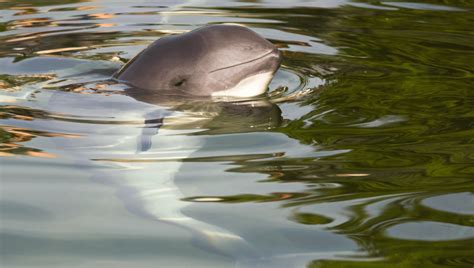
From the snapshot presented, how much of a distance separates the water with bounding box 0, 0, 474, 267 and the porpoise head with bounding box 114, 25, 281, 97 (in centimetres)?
18

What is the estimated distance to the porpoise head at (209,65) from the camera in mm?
5703

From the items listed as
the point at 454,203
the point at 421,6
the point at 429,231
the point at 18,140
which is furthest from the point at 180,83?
the point at 421,6

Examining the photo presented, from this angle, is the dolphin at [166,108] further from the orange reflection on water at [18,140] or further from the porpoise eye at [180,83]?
the orange reflection on water at [18,140]

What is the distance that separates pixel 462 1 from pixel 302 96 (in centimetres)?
353

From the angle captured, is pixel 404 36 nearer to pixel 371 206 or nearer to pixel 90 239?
pixel 371 206

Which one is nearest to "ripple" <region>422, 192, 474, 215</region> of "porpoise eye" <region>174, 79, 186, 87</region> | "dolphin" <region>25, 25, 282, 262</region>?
"dolphin" <region>25, 25, 282, 262</region>

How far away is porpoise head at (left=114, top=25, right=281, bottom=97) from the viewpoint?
5.70 meters

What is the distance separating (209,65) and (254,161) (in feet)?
4.55

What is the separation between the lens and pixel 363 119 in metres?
5.16

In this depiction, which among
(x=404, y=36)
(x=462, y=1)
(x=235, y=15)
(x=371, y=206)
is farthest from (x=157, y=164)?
(x=462, y=1)

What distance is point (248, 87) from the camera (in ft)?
18.9

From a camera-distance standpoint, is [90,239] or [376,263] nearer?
[376,263]

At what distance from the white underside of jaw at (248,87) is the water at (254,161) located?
9 centimetres

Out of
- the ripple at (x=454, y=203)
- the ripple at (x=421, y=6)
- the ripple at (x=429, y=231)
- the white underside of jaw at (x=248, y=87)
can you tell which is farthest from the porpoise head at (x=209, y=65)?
the ripple at (x=421, y=6)
